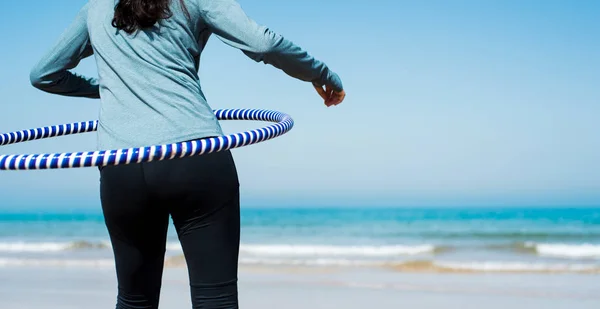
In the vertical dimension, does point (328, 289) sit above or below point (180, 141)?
below

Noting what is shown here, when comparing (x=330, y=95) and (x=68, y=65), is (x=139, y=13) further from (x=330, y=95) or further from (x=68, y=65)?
(x=330, y=95)

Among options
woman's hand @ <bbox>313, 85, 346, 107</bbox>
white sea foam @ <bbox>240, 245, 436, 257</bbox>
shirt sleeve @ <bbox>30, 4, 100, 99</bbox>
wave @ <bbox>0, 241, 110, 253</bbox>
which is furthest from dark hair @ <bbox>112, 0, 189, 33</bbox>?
wave @ <bbox>0, 241, 110, 253</bbox>

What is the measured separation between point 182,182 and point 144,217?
17cm

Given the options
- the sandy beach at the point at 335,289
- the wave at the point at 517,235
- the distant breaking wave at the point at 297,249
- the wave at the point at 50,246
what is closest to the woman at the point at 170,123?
the sandy beach at the point at 335,289

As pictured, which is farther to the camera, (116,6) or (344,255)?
(344,255)

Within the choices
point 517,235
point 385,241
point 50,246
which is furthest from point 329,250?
point 517,235

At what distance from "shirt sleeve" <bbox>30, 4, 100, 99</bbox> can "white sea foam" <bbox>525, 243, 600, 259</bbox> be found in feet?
32.6

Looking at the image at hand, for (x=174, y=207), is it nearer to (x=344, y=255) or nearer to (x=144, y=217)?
(x=144, y=217)

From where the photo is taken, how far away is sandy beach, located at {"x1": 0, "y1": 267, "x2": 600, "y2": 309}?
6051 mm

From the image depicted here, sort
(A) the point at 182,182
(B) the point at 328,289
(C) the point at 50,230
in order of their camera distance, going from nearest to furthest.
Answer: (A) the point at 182,182 < (B) the point at 328,289 < (C) the point at 50,230

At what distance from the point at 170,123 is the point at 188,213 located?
251 millimetres

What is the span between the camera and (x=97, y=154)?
198 cm

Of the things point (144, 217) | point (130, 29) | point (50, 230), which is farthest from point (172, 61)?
point (50, 230)

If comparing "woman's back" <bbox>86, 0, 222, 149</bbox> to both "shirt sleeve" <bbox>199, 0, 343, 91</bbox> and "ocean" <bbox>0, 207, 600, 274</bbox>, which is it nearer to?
"shirt sleeve" <bbox>199, 0, 343, 91</bbox>
